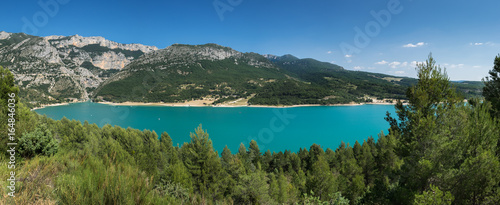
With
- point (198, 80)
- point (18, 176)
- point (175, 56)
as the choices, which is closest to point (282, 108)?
point (198, 80)

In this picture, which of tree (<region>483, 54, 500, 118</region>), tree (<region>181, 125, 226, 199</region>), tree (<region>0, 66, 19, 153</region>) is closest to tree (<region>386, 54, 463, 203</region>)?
tree (<region>483, 54, 500, 118</region>)

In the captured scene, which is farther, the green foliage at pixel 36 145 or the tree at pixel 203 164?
the tree at pixel 203 164

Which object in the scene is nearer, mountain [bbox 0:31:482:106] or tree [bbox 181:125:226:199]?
tree [bbox 181:125:226:199]

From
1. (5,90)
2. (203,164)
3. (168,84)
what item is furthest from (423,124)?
(168,84)

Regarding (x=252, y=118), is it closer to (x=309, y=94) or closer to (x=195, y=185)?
(x=309, y=94)

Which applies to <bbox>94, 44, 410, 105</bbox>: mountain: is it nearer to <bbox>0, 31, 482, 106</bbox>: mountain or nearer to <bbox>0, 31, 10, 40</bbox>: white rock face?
<bbox>0, 31, 482, 106</bbox>: mountain

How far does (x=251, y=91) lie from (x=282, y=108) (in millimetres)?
37901

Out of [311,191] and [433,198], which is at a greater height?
[433,198]

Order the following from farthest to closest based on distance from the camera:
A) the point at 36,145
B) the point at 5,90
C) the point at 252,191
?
the point at 252,191
the point at 5,90
the point at 36,145

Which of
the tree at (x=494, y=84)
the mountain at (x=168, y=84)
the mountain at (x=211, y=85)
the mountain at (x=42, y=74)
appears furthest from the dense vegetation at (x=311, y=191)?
the mountain at (x=42, y=74)

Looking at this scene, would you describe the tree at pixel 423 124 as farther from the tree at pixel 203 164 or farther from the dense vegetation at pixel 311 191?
the tree at pixel 203 164

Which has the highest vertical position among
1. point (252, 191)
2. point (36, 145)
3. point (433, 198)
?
point (36, 145)

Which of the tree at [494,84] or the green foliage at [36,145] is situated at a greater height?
the tree at [494,84]

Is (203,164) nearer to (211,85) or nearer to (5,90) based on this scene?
(5,90)
